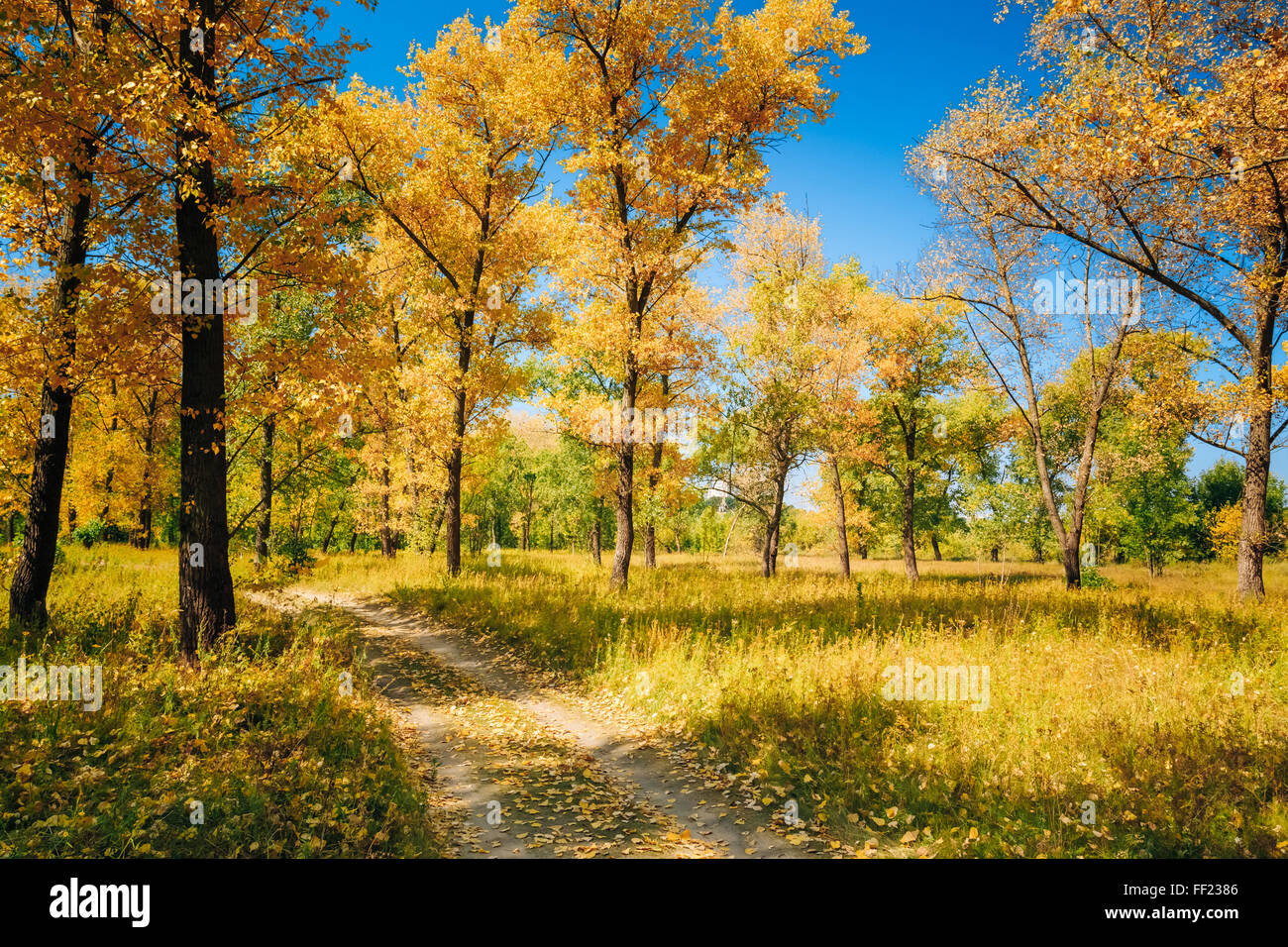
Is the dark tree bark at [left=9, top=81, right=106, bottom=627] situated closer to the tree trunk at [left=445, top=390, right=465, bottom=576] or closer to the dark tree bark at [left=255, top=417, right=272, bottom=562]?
the tree trunk at [left=445, top=390, right=465, bottom=576]

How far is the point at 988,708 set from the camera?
22.8 ft

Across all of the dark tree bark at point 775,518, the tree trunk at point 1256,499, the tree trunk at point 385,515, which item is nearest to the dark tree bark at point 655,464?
the dark tree bark at point 775,518

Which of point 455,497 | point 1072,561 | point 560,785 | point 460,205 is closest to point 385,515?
point 455,497

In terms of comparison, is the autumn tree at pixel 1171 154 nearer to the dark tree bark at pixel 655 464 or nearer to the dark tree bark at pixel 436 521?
the dark tree bark at pixel 655 464

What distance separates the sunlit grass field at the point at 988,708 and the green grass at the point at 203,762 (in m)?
3.99

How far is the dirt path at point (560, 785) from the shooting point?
5.20m

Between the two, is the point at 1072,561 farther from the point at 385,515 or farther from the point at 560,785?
the point at 385,515

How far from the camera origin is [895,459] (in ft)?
89.8

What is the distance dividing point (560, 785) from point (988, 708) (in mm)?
5342

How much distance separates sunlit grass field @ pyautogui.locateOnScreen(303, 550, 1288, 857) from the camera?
16.8 ft

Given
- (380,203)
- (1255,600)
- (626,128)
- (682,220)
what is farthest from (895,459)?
(380,203)
